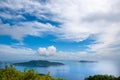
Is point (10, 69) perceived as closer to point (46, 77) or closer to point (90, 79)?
point (46, 77)

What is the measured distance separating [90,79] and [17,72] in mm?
30942

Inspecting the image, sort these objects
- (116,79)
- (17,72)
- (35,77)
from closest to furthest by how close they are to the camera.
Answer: (35,77)
(17,72)
(116,79)

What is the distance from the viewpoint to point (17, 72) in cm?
1275

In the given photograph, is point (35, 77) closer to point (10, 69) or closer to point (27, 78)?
point (27, 78)

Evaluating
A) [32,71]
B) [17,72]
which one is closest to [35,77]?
[32,71]

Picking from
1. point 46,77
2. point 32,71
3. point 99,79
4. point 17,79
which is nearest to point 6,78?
point 17,79

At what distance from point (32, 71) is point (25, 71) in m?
0.46

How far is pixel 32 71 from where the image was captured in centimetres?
1213

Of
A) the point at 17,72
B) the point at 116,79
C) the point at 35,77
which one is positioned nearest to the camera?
the point at 35,77

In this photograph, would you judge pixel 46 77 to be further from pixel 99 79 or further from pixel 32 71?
pixel 99 79

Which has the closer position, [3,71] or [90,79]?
[3,71]

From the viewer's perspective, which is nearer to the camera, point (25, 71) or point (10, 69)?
point (25, 71)

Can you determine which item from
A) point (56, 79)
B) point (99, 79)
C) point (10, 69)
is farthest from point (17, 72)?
point (99, 79)

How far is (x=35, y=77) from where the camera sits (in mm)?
11922
